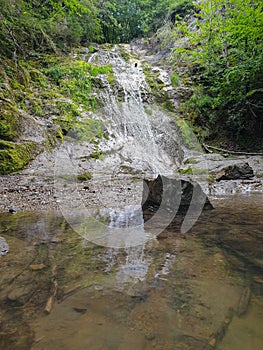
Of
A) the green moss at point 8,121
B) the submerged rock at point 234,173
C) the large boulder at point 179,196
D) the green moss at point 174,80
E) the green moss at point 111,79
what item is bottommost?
the large boulder at point 179,196

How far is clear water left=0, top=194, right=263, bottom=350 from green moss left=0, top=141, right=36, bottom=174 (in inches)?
152

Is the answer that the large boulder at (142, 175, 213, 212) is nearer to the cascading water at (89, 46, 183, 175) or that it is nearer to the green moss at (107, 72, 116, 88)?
the cascading water at (89, 46, 183, 175)

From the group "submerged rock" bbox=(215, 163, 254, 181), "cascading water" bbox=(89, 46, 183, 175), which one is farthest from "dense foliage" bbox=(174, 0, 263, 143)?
"submerged rock" bbox=(215, 163, 254, 181)

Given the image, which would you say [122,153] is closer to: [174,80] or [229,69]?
[229,69]

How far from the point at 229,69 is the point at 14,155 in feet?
27.1

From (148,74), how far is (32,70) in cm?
588

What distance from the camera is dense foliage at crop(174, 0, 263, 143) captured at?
28.8ft

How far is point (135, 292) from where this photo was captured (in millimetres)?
1515

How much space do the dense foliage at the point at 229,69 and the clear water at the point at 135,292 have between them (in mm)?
8543

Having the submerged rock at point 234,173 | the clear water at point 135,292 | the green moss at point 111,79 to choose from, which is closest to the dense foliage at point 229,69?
the green moss at point 111,79

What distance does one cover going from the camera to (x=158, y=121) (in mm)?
10766

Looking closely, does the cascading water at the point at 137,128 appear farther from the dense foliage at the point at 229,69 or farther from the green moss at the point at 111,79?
the dense foliage at the point at 229,69

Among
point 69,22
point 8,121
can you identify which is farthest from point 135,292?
point 69,22

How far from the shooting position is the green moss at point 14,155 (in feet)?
19.4
